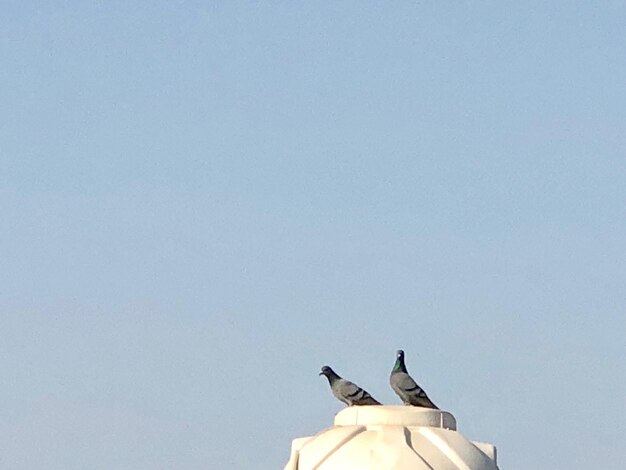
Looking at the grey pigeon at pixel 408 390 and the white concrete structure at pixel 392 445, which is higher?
the grey pigeon at pixel 408 390

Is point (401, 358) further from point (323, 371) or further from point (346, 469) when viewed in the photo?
point (346, 469)

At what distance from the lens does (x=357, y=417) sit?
29.6 metres

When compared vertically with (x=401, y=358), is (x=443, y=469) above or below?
below

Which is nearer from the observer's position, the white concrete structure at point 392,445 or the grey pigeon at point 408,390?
the white concrete structure at point 392,445

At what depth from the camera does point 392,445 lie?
28438 millimetres

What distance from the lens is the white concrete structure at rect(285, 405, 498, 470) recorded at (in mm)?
28359

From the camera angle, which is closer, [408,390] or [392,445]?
[392,445]

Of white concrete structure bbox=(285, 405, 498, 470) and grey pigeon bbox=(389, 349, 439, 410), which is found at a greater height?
grey pigeon bbox=(389, 349, 439, 410)

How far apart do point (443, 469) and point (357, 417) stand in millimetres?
2020

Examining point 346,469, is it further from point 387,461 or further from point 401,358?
point 401,358

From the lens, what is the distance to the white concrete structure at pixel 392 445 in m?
28.4

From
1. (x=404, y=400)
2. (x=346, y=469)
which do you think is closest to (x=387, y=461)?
(x=346, y=469)

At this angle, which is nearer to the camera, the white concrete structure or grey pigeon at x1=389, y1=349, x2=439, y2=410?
the white concrete structure

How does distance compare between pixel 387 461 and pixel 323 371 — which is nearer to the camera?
pixel 387 461
